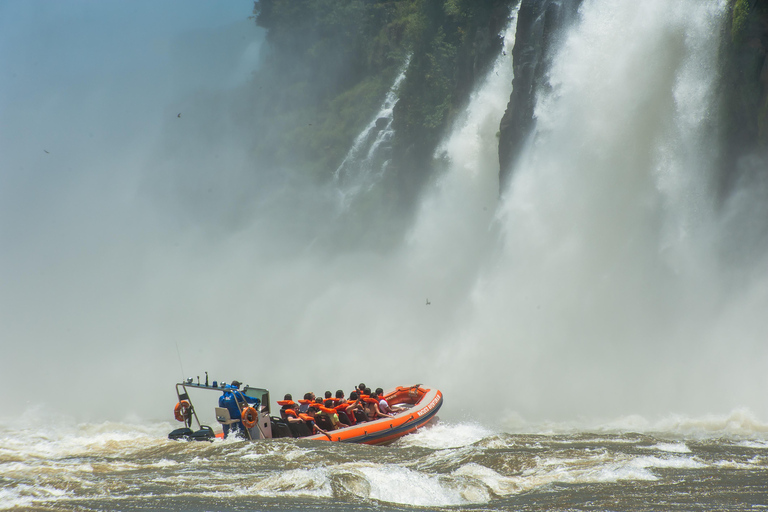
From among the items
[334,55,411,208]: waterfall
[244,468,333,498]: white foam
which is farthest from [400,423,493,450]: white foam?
[334,55,411,208]: waterfall

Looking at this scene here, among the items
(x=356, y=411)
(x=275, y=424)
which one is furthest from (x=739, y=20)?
(x=275, y=424)

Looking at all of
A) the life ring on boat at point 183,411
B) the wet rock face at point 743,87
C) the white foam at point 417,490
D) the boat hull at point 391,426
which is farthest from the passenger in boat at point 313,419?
the wet rock face at point 743,87

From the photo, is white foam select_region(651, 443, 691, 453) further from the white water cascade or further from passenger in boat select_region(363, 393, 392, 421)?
passenger in boat select_region(363, 393, 392, 421)

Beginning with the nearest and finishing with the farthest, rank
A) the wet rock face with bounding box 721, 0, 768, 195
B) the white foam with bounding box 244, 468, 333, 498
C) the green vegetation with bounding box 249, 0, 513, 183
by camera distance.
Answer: the white foam with bounding box 244, 468, 333, 498
the wet rock face with bounding box 721, 0, 768, 195
the green vegetation with bounding box 249, 0, 513, 183

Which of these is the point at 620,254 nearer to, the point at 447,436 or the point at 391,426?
the point at 447,436

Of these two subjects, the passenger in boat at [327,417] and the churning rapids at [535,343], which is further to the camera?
the passenger in boat at [327,417]

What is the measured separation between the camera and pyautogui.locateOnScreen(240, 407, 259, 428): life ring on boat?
12.0 meters

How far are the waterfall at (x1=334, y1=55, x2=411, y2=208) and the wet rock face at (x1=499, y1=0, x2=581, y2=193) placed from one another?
653 inches

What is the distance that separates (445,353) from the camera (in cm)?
2050

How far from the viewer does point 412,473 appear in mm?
9156

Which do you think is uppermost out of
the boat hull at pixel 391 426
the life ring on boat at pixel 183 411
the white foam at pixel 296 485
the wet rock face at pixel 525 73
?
the wet rock face at pixel 525 73

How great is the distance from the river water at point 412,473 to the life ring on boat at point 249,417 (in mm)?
417

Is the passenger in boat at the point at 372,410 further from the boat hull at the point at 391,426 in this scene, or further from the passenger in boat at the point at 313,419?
the passenger in boat at the point at 313,419

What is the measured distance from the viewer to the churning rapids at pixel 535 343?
8.62 m
